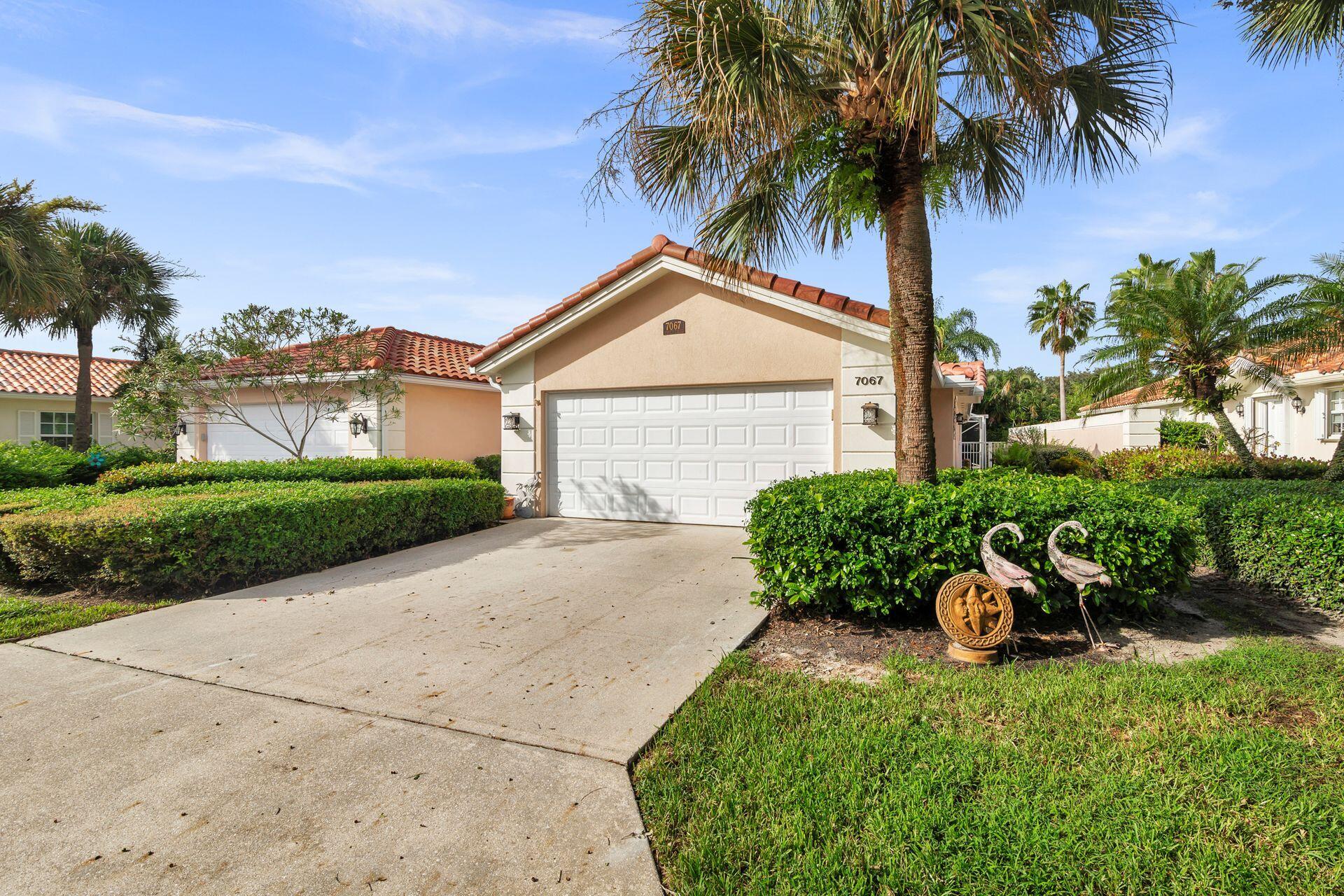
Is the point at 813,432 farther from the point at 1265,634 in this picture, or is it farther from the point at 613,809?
the point at 613,809

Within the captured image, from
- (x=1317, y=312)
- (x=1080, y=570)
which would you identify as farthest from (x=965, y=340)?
(x=1080, y=570)

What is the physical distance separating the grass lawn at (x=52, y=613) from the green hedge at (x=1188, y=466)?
44.6 feet

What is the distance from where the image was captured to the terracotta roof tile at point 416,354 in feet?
43.1

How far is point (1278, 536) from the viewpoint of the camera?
5703 millimetres

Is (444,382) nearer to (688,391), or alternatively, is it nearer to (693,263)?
(688,391)

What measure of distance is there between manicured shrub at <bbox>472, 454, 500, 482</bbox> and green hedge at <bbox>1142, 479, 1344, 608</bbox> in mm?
12991

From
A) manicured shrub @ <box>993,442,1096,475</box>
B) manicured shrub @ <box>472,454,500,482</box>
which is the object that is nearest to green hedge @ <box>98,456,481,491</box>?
manicured shrub @ <box>472,454,500,482</box>

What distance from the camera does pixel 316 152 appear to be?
967 centimetres

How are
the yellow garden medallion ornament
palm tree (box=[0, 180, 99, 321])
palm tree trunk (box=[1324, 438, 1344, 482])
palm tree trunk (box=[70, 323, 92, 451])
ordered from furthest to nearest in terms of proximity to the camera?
palm tree trunk (box=[70, 323, 92, 451]), palm tree (box=[0, 180, 99, 321]), palm tree trunk (box=[1324, 438, 1344, 482]), the yellow garden medallion ornament

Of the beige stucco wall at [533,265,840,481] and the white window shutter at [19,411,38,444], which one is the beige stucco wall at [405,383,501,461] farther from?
the white window shutter at [19,411,38,444]

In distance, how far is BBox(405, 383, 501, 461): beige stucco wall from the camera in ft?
47.0

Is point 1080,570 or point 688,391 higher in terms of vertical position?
point 688,391

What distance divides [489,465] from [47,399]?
16.5m

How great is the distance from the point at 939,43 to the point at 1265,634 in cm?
520
